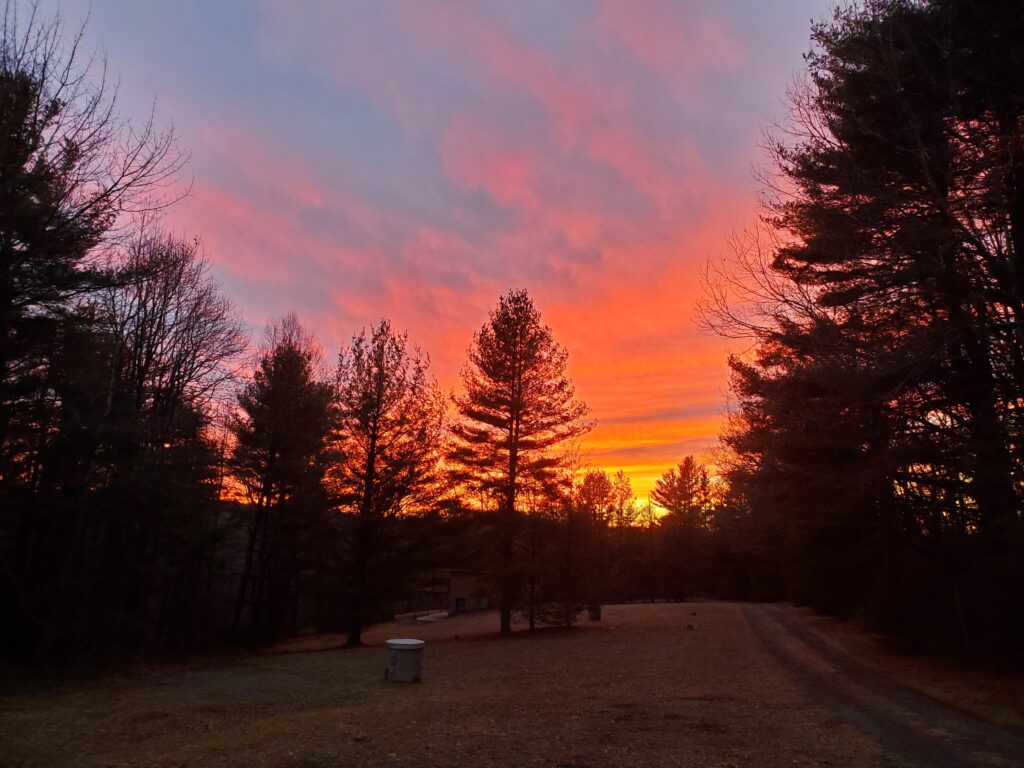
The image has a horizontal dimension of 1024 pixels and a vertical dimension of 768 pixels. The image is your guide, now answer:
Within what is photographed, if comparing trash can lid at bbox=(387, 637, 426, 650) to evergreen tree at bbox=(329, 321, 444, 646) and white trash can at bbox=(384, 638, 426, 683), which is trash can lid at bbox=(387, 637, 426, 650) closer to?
white trash can at bbox=(384, 638, 426, 683)

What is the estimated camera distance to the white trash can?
13055mm

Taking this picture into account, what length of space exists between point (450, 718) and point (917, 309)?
10.6 m

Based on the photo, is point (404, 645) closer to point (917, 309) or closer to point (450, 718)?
point (450, 718)

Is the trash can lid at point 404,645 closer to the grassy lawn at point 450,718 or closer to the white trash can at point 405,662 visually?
the white trash can at point 405,662

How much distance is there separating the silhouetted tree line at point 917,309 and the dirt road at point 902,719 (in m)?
2.75

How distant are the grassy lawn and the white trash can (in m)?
0.28

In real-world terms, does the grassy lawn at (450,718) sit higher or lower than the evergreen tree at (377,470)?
lower

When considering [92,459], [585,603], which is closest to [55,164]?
[92,459]

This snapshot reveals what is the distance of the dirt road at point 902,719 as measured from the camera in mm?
6934

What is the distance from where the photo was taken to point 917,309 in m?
12.1

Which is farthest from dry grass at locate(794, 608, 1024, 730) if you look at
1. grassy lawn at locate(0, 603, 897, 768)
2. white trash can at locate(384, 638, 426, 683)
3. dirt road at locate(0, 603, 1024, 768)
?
white trash can at locate(384, 638, 426, 683)

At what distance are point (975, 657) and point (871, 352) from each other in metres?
7.12

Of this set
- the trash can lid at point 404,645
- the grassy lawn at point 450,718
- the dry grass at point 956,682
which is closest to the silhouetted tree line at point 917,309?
the dry grass at point 956,682

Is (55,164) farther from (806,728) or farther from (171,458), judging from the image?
(806,728)
